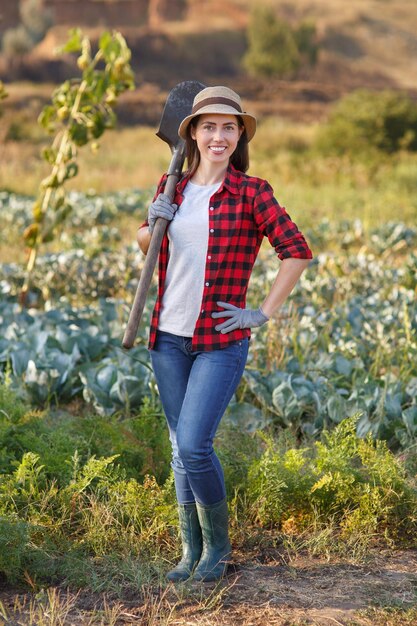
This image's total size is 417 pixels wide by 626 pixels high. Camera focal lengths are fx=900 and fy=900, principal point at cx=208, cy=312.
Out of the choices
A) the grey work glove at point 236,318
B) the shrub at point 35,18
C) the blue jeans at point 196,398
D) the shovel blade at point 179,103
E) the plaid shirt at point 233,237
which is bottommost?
the blue jeans at point 196,398

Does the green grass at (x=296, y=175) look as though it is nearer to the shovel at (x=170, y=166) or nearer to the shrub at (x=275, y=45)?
the shovel at (x=170, y=166)

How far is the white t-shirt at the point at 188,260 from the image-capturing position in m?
3.02

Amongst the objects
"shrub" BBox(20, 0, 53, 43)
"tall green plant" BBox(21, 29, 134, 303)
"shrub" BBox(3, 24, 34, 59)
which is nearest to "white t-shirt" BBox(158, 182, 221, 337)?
"tall green plant" BBox(21, 29, 134, 303)

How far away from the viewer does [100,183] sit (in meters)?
16.3

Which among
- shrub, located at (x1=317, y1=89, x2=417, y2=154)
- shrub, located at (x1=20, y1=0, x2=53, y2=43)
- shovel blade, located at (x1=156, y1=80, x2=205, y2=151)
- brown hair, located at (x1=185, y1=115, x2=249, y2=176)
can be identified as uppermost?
shrub, located at (x1=20, y1=0, x2=53, y2=43)

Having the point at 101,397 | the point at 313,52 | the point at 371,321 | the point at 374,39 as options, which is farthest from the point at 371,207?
the point at 374,39

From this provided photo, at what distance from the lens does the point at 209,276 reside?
3.01m

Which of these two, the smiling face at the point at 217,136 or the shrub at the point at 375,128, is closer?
the smiling face at the point at 217,136

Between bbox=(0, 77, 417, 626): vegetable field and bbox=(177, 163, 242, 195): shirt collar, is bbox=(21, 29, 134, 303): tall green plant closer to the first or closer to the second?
bbox=(0, 77, 417, 626): vegetable field

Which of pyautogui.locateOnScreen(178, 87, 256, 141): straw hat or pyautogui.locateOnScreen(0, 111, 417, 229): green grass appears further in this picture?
pyautogui.locateOnScreen(0, 111, 417, 229): green grass

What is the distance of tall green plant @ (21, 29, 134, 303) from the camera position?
629 centimetres

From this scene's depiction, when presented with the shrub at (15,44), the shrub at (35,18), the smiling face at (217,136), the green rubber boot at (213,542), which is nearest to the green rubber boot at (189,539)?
the green rubber boot at (213,542)

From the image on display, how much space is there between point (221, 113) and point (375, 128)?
17461 millimetres

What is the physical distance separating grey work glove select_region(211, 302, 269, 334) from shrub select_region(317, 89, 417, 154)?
16919mm
